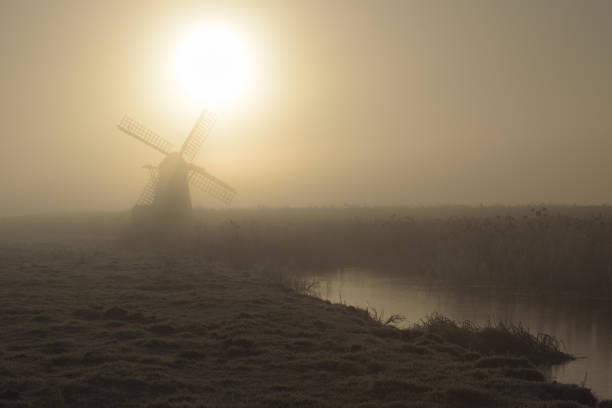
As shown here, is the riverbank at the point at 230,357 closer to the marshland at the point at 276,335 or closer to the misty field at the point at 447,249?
the marshland at the point at 276,335

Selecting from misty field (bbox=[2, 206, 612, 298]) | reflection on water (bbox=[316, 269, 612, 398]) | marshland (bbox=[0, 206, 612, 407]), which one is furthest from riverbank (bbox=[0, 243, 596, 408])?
misty field (bbox=[2, 206, 612, 298])

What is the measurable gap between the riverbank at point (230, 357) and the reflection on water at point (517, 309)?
1884 mm

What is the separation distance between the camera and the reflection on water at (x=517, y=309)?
11.0m

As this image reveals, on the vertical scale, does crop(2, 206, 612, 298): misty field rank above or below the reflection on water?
above

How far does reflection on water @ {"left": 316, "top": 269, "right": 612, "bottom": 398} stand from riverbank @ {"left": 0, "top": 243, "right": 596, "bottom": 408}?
→ 1.88 metres

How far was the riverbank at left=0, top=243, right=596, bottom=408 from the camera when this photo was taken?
7062 mm

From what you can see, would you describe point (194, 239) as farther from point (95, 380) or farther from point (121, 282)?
point (95, 380)

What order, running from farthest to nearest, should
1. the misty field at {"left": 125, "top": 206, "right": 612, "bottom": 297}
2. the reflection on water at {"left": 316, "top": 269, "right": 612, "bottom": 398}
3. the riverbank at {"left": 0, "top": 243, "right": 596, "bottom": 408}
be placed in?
the misty field at {"left": 125, "top": 206, "right": 612, "bottom": 297} < the reflection on water at {"left": 316, "top": 269, "right": 612, "bottom": 398} < the riverbank at {"left": 0, "top": 243, "right": 596, "bottom": 408}

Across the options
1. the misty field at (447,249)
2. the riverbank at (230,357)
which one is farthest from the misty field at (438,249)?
the riverbank at (230,357)

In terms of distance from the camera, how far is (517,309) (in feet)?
54.3

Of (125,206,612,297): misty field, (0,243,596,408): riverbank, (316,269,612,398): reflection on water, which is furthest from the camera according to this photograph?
(125,206,612,297): misty field

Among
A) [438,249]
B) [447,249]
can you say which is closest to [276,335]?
[447,249]

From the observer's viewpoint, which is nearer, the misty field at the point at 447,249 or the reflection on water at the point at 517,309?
the reflection on water at the point at 517,309

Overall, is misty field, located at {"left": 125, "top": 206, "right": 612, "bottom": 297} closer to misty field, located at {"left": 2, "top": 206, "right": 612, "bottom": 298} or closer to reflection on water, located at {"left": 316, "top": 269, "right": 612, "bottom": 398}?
misty field, located at {"left": 2, "top": 206, "right": 612, "bottom": 298}
